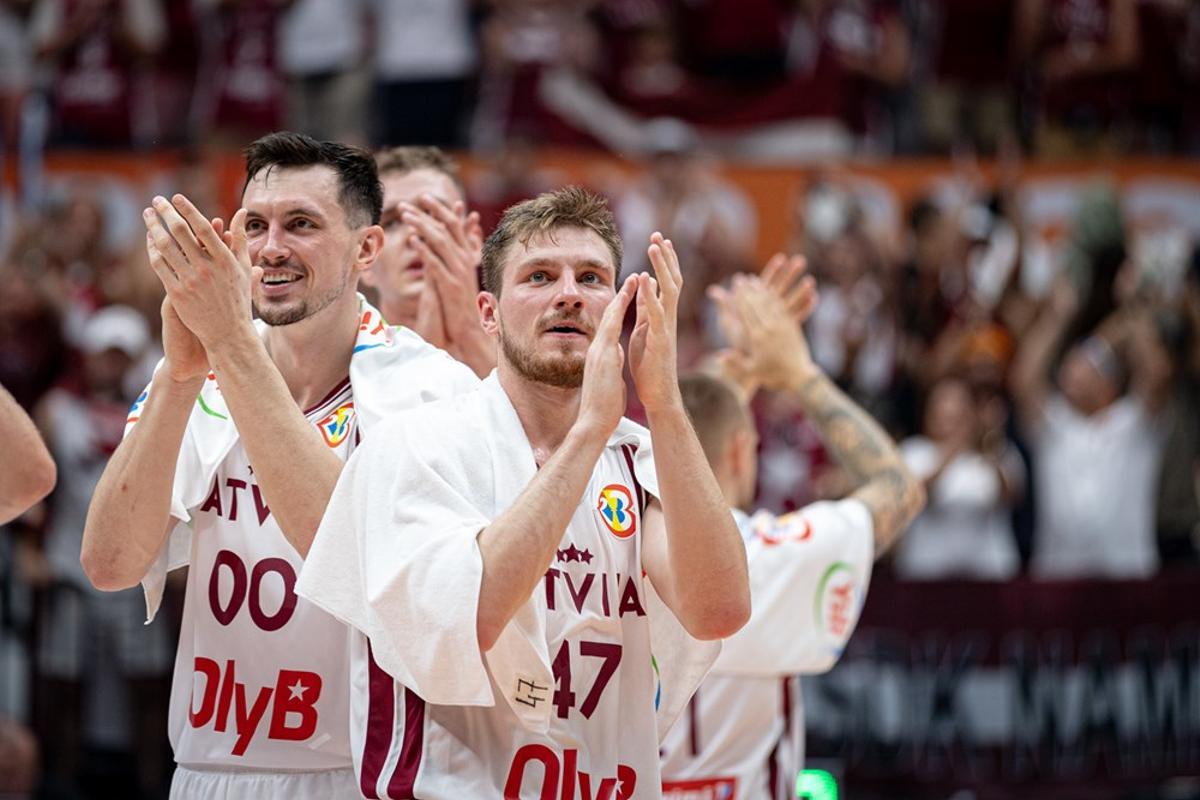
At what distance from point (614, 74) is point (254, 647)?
1040cm

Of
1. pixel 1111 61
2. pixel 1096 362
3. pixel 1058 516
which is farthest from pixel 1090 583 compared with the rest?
pixel 1111 61

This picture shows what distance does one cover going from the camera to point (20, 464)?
531 cm

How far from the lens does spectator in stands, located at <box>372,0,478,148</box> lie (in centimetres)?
1473

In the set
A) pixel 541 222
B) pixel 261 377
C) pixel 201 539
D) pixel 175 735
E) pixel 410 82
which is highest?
pixel 410 82

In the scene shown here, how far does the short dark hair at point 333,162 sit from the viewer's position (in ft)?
17.7

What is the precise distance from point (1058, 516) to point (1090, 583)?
125cm

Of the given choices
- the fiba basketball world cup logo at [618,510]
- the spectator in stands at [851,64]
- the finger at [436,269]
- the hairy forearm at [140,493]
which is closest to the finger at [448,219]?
the finger at [436,269]

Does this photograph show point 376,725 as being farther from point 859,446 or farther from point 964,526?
point 964,526

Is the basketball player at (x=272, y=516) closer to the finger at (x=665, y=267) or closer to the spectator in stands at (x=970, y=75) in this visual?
the finger at (x=665, y=267)

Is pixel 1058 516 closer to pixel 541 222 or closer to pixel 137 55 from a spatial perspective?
pixel 541 222

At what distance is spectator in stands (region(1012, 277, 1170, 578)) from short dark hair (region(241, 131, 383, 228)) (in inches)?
266

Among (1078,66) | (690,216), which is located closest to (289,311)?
(690,216)

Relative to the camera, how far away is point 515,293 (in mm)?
4797

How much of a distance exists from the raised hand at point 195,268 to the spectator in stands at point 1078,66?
1162 centimetres
